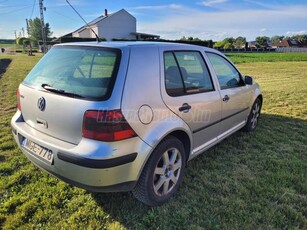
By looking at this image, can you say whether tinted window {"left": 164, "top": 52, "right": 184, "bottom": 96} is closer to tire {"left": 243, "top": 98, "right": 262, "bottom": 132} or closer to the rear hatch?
the rear hatch

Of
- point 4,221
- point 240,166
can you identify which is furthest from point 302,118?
point 4,221

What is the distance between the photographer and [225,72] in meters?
3.89

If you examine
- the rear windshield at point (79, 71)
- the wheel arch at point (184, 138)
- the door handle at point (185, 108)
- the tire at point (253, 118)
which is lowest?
the tire at point (253, 118)

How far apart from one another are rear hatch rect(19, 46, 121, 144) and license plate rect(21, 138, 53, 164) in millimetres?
157

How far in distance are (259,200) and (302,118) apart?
3.81 metres

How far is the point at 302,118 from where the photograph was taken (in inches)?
230

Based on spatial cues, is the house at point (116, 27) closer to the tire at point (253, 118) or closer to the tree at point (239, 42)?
the tree at point (239, 42)

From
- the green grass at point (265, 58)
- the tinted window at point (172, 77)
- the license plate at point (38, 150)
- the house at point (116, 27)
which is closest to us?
the license plate at point (38, 150)

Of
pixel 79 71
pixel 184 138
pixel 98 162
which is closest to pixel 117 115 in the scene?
pixel 98 162

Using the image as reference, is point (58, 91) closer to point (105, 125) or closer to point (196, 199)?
point (105, 125)

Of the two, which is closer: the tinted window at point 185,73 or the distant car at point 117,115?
the distant car at point 117,115

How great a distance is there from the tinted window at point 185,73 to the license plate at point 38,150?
4.22 ft

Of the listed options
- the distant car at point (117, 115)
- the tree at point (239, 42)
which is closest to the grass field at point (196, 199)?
the distant car at point (117, 115)

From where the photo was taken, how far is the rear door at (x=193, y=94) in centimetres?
273
